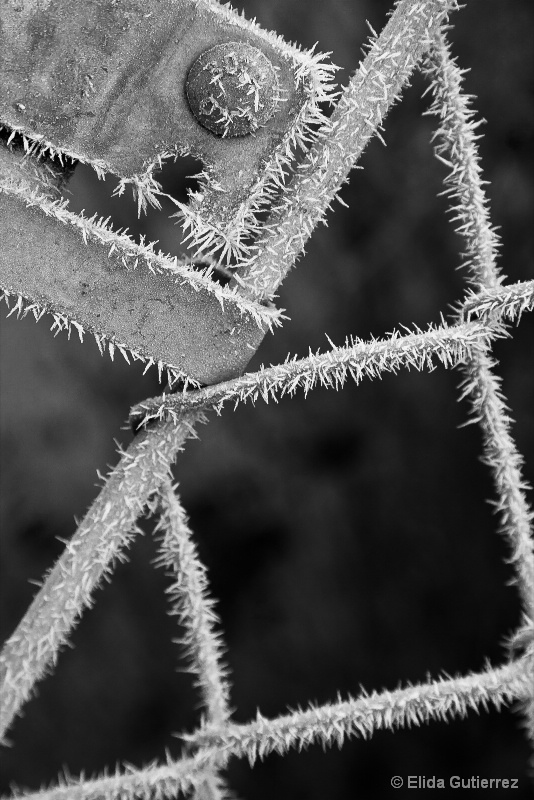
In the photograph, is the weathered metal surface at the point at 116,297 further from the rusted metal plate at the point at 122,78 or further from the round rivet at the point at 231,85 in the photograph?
the round rivet at the point at 231,85

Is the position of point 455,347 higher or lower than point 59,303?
higher

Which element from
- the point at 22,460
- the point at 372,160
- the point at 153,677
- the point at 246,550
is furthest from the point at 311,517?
the point at 372,160

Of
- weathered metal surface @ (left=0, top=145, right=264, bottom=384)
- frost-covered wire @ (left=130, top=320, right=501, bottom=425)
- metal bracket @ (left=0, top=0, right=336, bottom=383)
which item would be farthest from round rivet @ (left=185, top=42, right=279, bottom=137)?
frost-covered wire @ (left=130, top=320, right=501, bottom=425)

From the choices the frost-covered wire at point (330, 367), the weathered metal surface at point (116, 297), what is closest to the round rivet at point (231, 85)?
the weathered metal surface at point (116, 297)

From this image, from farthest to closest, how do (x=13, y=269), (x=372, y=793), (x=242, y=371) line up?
(x=372, y=793) → (x=242, y=371) → (x=13, y=269)

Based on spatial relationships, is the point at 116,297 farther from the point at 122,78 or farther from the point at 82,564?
the point at 82,564

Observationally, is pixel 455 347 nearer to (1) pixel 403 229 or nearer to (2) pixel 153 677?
(1) pixel 403 229
